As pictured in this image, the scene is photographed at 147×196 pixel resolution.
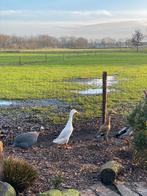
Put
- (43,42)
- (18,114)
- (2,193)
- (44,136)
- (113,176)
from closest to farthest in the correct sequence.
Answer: (2,193)
(113,176)
(44,136)
(18,114)
(43,42)

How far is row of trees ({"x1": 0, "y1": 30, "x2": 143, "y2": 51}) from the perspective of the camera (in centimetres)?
11354

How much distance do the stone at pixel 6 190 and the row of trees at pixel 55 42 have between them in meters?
105

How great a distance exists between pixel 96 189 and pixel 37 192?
2.76 ft

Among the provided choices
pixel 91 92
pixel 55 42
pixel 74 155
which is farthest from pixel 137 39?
pixel 74 155

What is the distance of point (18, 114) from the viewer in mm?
13289

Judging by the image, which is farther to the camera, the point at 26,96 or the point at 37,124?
the point at 26,96

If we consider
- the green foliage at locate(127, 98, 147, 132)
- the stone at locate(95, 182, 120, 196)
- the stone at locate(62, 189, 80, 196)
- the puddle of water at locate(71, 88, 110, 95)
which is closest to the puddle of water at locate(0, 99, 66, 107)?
the puddle of water at locate(71, 88, 110, 95)

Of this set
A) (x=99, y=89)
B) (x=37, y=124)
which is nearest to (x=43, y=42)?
(x=99, y=89)

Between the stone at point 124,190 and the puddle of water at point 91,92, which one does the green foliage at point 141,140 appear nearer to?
the stone at point 124,190

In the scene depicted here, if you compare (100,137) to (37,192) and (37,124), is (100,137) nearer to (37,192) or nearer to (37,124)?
(37,124)

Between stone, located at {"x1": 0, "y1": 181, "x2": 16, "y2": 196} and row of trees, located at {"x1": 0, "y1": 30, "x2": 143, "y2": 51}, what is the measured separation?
105 m

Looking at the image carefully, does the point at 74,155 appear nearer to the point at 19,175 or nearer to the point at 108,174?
the point at 108,174

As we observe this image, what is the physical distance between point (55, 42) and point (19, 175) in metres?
121

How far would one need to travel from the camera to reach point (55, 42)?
12612cm
